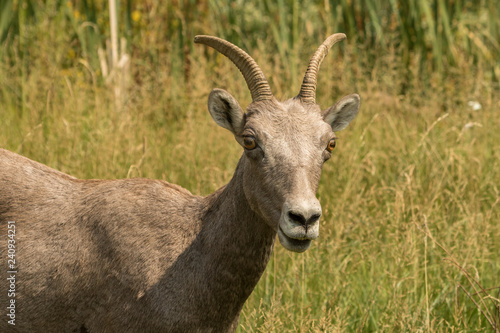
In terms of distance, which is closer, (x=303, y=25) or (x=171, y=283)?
(x=171, y=283)

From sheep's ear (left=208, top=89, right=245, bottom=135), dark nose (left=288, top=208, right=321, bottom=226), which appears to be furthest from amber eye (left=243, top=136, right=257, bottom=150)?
dark nose (left=288, top=208, right=321, bottom=226)

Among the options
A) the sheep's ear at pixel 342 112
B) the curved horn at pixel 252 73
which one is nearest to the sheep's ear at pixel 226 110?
the curved horn at pixel 252 73

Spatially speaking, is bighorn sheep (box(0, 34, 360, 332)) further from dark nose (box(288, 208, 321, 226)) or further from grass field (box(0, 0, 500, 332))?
grass field (box(0, 0, 500, 332))

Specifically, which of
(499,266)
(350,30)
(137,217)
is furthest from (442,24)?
(137,217)

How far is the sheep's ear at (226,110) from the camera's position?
3.28 metres

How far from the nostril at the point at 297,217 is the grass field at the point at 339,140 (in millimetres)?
631

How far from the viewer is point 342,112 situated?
3637mm

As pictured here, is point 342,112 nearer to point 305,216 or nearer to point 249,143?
point 249,143

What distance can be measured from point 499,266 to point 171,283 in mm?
2379

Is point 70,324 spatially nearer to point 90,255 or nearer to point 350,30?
point 90,255

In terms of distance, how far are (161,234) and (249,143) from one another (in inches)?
26.1

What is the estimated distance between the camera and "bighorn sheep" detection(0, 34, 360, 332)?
307cm

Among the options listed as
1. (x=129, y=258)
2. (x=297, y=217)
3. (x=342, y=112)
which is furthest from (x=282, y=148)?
(x=129, y=258)

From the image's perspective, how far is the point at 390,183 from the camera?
5.21m
